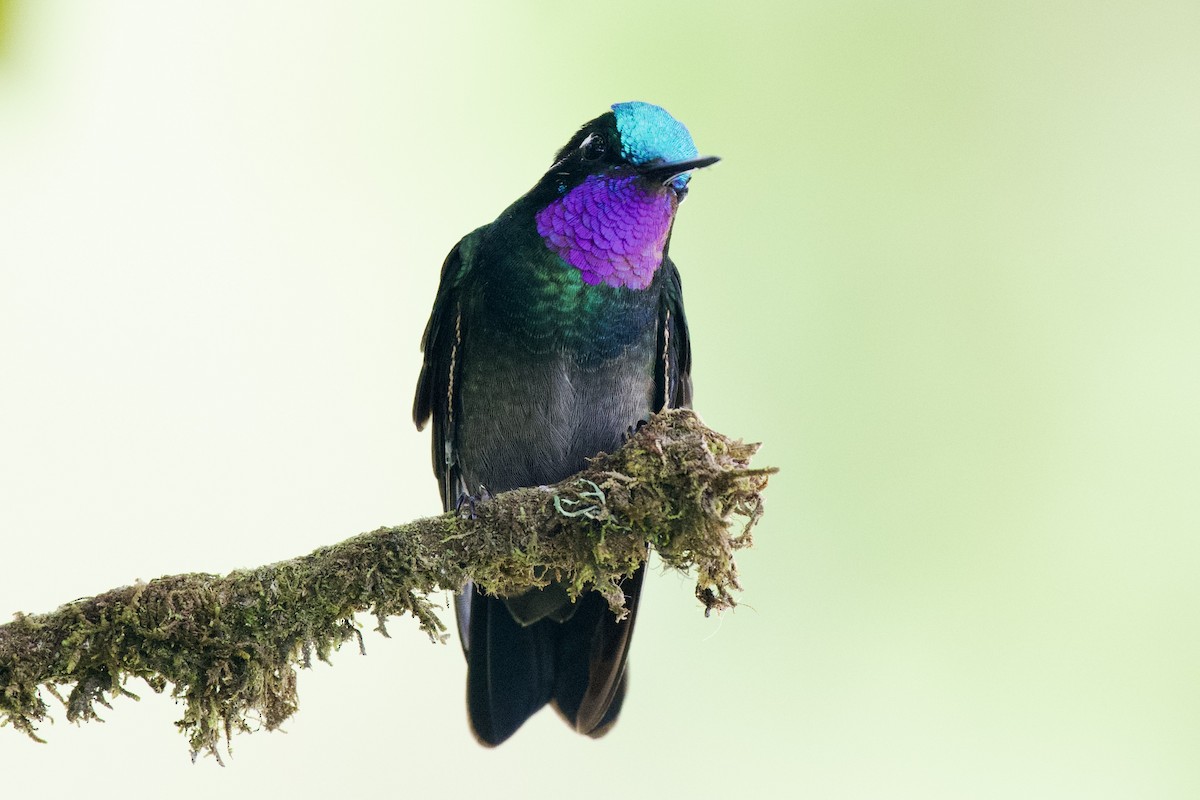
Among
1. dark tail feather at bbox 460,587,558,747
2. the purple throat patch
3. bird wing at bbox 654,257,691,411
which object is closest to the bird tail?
dark tail feather at bbox 460,587,558,747

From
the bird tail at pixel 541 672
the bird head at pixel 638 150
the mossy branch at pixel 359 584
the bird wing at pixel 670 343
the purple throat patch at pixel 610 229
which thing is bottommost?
the bird tail at pixel 541 672

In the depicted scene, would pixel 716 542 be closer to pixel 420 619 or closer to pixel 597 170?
pixel 420 619

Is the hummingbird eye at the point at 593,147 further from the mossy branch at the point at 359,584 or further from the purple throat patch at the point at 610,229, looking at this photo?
the mossy branch at the point at 359,584

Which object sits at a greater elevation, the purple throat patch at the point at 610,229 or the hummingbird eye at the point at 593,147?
the hummingbird eye at the point at 593,147

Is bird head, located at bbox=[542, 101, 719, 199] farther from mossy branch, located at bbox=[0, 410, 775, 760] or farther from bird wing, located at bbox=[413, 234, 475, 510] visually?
mossy branch, located at bbox=[0, 410, 775, 760]

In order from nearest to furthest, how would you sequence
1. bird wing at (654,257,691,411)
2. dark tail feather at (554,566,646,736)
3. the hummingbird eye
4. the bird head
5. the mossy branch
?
1. the mossy branch
2. the bird head
3. the hummingbird eye
4. dark tail feather at (554,566,646,736)
5. bird wing at (654,257,691,411)

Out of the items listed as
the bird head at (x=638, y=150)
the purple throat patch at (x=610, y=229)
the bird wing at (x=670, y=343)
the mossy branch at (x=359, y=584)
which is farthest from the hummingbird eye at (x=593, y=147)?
the mossy branch at (x=359, y=584)

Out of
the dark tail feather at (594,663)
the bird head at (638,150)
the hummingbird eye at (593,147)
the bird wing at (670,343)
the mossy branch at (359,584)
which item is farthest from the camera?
the bird wing at (670,343)

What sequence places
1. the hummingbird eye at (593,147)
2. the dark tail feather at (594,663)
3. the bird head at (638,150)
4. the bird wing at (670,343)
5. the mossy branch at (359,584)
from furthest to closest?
the bird wing at (670,343) < the dark tail feather at (594,663) < the hummingbird eye at (593,147) < the bird head at (638,150) < the mossy branch at (359,584)
